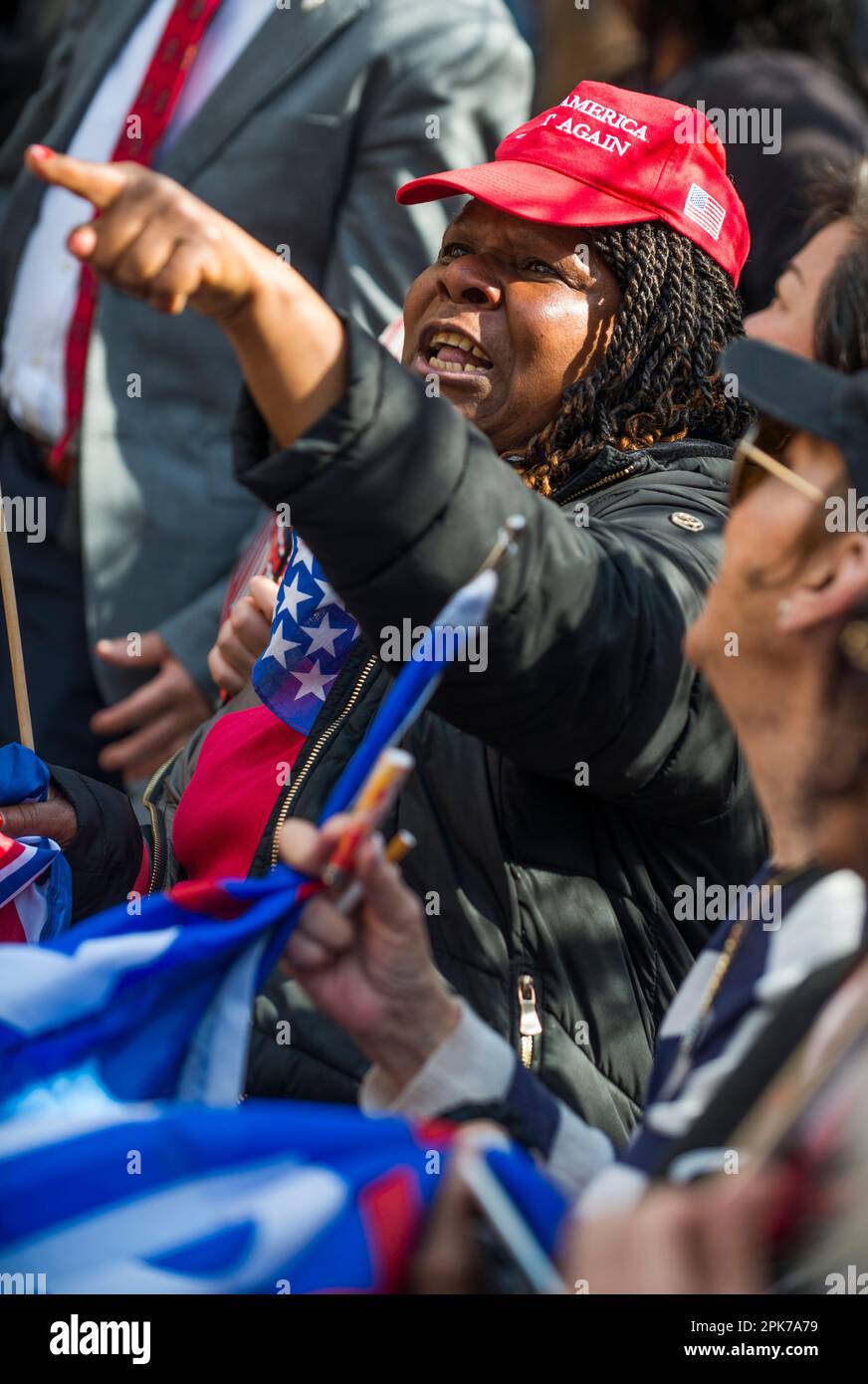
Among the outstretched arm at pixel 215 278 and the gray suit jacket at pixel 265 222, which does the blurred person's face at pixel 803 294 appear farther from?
the gray suit jacket at pixel 265 222

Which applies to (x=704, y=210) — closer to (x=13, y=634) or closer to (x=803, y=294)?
(x=803, y=294)

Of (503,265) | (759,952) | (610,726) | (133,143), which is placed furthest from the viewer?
(133,143)

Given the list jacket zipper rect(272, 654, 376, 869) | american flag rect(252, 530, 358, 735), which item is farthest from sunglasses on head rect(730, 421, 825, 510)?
american flag rect(252, 530, 358, 735)

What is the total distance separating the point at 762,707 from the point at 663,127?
4.32 ft

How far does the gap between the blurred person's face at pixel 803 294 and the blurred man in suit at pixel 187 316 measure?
1880mm

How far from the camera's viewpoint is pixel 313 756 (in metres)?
2.53

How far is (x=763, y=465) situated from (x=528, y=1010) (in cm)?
75

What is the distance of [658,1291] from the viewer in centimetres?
146

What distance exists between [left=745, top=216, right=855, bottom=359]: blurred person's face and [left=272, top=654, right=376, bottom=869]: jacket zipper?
2.20ft

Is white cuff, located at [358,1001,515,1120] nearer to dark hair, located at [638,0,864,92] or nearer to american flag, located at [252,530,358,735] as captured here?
american flag, located at [252,530,358,735]

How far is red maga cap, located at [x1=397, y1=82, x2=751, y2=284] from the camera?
2818 millimetres

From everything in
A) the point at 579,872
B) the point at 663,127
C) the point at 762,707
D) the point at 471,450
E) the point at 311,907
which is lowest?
the point at 579,872

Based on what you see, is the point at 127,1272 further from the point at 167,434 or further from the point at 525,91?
the point at 525,91

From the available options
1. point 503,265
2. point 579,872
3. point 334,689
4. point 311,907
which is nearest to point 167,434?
point 503,265
